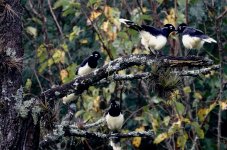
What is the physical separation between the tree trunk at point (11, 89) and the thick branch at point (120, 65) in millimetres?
244

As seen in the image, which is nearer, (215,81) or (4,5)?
(4,5)

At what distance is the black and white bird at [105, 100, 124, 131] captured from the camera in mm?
6939

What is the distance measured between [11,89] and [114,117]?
2.42m

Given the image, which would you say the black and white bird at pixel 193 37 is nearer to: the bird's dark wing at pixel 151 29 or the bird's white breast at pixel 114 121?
the bird's dark wing at pixel 151 29

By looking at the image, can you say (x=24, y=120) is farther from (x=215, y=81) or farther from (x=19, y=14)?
(x=215, y=81)

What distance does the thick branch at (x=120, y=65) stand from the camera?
187 inches

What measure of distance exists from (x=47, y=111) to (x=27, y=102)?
18 cm

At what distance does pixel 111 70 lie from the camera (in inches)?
189

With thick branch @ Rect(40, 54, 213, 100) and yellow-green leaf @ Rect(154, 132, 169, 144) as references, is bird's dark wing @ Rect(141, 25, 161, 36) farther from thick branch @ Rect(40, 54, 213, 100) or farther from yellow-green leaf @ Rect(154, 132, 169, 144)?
yellow-green leaf @ Rect(154, 132, 169, 144)

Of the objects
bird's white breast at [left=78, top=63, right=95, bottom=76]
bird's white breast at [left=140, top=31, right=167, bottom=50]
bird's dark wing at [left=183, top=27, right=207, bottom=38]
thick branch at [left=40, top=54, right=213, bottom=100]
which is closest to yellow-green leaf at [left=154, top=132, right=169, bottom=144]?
bird's white breast at [left=78, top=63, right=95, bottom=76]

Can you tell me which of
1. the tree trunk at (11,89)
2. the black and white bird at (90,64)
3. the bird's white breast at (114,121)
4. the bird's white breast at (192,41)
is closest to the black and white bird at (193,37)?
the bird's white breast at (192,41)

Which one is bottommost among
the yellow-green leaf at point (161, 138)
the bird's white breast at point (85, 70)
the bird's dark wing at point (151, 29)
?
the yellow-green leaf at point (161, 138)

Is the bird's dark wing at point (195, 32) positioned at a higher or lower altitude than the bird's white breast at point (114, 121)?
higher

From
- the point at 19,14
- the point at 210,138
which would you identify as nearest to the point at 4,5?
the point at 19,14
